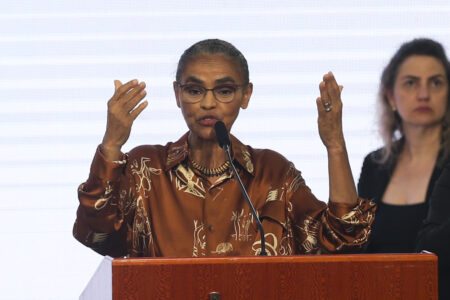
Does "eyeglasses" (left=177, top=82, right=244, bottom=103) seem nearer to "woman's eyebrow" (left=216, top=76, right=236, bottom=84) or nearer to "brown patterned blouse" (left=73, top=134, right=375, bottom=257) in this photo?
"woman's eyebrow" (left=216, top=76, right=236, bottom=84)

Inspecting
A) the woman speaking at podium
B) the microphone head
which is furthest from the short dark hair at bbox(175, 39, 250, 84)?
the microphone head

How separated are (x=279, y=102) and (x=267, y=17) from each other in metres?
0.30

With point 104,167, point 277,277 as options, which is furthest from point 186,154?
point 277,277

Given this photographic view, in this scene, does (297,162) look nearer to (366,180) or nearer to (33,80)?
(366,180)

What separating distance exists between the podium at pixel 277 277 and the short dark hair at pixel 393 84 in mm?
1360

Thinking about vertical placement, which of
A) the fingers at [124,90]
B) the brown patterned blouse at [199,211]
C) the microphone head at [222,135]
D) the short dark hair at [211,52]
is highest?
the short dark hair at [211,52]

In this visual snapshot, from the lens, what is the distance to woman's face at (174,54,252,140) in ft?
8.13

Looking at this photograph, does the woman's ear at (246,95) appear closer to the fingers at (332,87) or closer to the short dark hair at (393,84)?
the fingers at (332,87)

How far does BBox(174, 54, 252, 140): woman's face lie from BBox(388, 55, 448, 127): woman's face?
860 millimetres

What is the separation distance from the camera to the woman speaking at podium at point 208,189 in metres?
2.37

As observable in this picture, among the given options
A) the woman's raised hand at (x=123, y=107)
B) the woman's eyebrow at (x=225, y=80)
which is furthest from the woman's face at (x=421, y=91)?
the woman's raised hand at (x=123, y=107)

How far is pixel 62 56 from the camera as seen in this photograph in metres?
3.75

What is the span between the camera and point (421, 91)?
3275 millimetres

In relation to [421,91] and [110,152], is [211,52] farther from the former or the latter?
[421,91]
